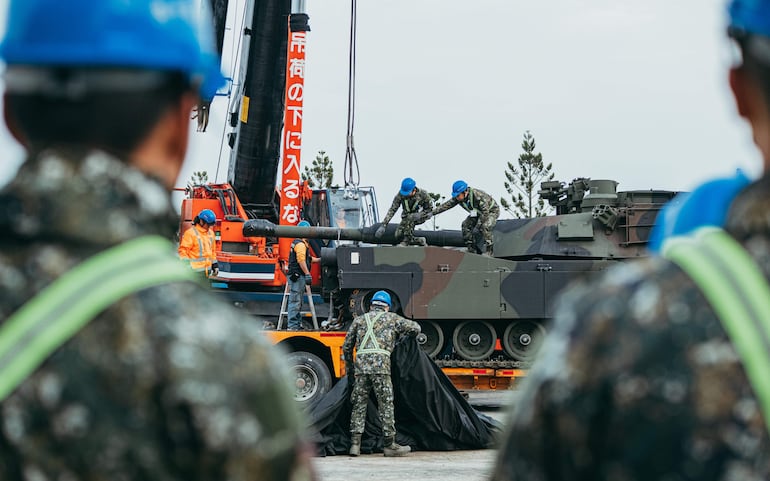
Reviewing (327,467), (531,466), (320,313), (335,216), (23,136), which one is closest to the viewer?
(531,466)

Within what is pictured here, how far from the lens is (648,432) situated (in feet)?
5.26

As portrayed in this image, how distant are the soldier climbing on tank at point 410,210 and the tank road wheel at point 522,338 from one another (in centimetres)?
183

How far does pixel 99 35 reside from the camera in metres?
1.74

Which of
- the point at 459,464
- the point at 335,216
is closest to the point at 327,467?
the point at 459,464

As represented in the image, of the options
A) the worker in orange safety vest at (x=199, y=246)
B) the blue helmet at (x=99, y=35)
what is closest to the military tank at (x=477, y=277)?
the worker in orange safety vest at (x=199, y=246)

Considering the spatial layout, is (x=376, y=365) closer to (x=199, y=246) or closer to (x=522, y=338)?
(x=199, y=246)

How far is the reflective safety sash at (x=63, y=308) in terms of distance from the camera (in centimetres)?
161

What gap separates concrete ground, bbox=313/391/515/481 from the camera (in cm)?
1083

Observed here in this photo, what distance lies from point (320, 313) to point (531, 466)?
669 inches

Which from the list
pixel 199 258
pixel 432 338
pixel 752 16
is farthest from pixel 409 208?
pixel 752 16

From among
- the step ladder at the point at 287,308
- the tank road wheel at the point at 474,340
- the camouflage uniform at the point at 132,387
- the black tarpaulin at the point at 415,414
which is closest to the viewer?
the camouflage uniform at the point at 132,387

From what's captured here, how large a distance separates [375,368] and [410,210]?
478 cm

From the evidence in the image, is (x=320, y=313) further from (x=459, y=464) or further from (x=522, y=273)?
(x=459, y=464)

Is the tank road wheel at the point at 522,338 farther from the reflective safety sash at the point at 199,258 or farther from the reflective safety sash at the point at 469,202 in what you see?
the reflective safety sash at the point at 199,258
